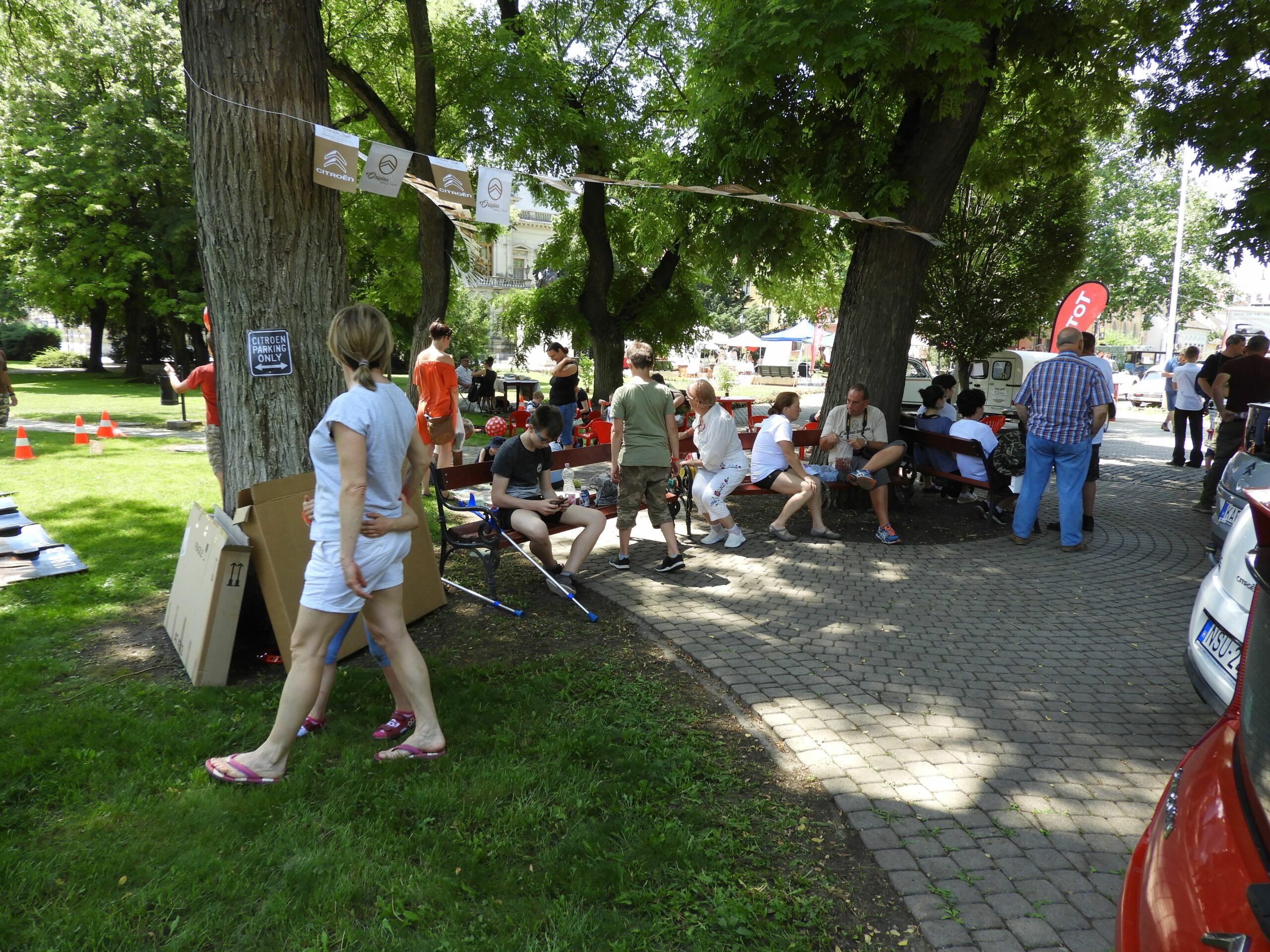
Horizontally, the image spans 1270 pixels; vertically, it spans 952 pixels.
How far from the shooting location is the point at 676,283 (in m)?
21.0

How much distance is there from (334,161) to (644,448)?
305cm

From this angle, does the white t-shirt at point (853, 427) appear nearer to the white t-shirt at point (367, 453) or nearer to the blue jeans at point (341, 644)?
the blue jeans at point (341, 644)

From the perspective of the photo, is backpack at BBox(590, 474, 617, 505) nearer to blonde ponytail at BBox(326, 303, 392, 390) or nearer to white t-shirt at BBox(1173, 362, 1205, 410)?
blonde ponytail at BBox(326, 303, 392, 390)

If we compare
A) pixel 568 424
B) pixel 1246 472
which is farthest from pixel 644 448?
pixel 568 424

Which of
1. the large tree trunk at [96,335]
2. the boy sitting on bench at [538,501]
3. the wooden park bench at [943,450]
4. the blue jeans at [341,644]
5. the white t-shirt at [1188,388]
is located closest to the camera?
the blue jeans at [341,644]

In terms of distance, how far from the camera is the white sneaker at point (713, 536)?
773cm

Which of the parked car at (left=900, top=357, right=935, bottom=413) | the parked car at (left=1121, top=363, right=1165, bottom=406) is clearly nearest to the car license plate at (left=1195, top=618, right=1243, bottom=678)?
the parked car at (left=900, top=357, right=935, bottom=413)

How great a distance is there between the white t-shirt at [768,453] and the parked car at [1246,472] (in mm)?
3487

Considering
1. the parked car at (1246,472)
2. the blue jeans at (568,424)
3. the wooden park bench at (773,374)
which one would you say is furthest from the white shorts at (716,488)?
the wooden park bench at (773,374)

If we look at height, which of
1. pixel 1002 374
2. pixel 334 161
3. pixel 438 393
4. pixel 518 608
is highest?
pixel 334 161

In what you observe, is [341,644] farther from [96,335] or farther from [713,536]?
[96,335]

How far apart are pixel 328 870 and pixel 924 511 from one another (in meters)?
7.85

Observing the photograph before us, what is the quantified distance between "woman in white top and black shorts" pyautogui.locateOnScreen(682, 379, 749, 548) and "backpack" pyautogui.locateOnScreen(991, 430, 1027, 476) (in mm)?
2975

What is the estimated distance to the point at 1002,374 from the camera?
23.2 m
